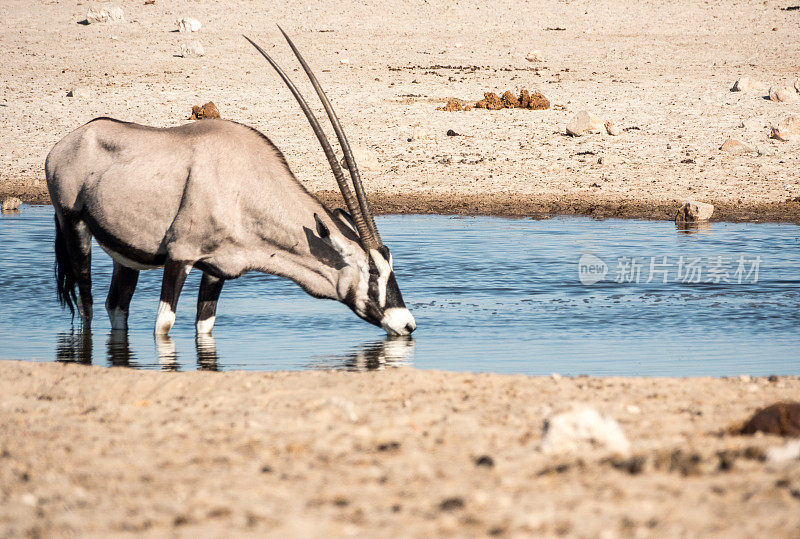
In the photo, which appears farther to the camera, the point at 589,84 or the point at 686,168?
the point at 589,84

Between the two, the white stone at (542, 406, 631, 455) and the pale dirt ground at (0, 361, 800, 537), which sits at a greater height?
the white stone at (542, 406, 631, 455)

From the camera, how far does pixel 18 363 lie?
5.28 meters

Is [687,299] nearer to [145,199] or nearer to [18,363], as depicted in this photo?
[145,199]

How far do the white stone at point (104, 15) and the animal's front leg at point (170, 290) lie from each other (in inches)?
941

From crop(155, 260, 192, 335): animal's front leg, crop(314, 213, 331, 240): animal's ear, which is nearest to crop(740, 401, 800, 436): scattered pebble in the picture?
crop(314, 213, 331, 240): animal's ear

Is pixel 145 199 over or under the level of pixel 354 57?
under

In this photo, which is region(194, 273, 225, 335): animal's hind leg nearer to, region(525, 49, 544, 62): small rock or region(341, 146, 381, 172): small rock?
region(341, 146, 381, 172): small rock

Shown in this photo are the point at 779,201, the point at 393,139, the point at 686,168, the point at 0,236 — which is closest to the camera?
the point at 0,236

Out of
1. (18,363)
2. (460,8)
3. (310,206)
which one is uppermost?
(460,8)

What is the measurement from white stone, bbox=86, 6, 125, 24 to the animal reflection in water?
23489mm

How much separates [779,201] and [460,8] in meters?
19.7

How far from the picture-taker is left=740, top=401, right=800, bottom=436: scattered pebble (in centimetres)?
357

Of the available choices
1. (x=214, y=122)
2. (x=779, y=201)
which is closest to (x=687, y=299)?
(x=214, y=122)

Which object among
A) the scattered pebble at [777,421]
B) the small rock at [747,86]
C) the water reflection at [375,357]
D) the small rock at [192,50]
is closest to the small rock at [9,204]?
the water reflection at [375,357]
